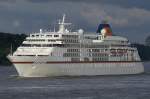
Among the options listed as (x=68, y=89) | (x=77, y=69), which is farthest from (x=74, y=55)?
(x=68, y=89)

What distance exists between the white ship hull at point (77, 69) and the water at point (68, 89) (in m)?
3.42

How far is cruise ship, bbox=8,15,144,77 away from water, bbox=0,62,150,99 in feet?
13.1

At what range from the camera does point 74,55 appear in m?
150

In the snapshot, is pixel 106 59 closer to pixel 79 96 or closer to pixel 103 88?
pixel 103 88

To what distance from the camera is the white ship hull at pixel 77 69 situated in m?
141

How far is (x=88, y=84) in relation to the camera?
12544 centimetres

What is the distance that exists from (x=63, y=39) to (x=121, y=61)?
2040cm

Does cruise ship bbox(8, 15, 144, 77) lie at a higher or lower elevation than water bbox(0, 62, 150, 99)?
higher

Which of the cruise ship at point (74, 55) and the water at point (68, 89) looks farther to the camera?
the cruise ship at point (74, 55)

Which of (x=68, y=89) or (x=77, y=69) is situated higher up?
(x=77, y=69)

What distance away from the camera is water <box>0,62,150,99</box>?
337ft

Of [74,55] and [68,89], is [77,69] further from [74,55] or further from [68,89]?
[68,89]

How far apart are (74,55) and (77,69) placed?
3034 mm

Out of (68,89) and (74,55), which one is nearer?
(68,89)
